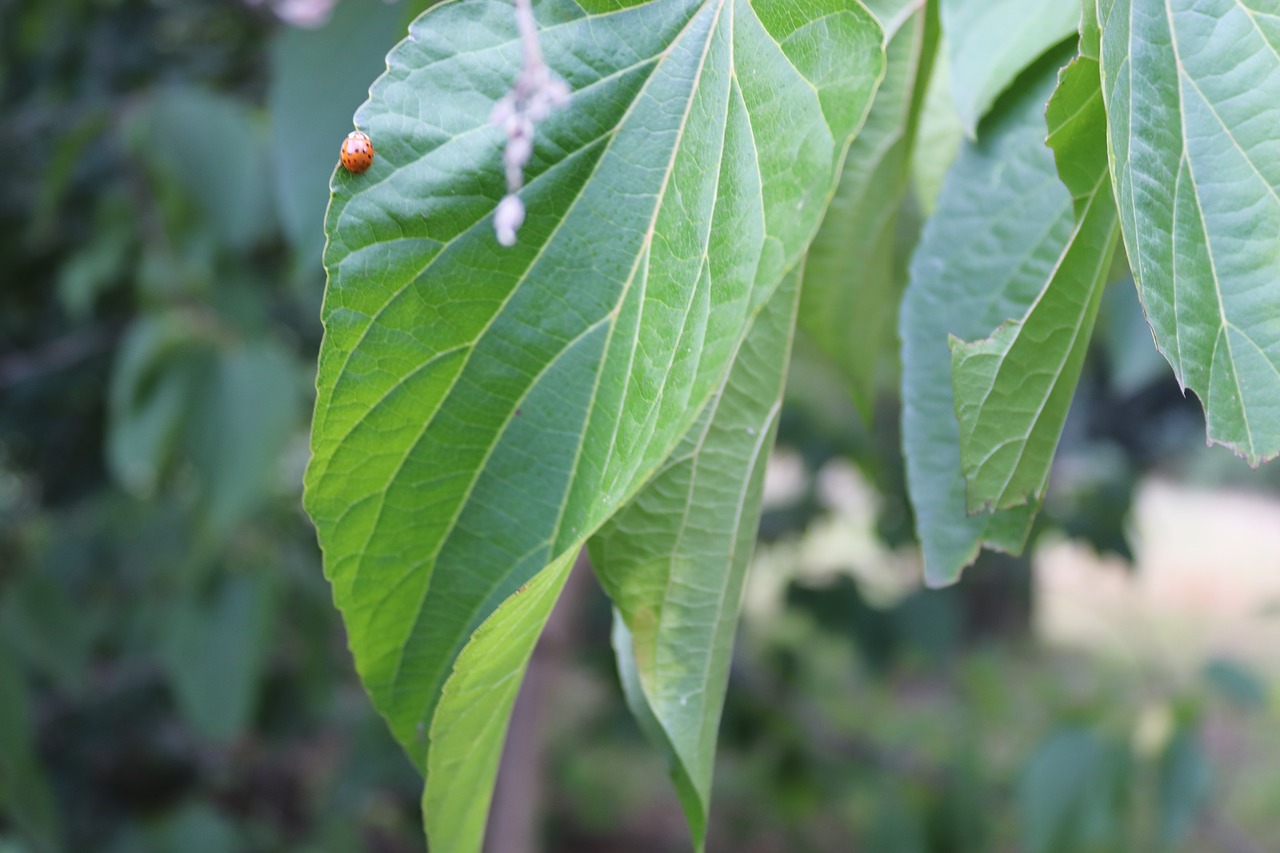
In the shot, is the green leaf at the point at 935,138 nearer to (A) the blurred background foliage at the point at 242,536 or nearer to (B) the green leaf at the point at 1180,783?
(A) the blurred background foliage at the point at 242,536

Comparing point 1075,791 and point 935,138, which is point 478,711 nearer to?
point 935,138

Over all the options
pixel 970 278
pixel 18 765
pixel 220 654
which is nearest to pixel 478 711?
pixel 970 278

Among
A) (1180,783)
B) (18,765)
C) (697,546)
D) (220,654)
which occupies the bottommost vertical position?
(1180,783)

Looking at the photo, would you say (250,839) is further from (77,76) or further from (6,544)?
(77,76)

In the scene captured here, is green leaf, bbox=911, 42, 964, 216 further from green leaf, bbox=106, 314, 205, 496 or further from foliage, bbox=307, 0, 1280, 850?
green leaf, bbox=106, 314, 205, 496

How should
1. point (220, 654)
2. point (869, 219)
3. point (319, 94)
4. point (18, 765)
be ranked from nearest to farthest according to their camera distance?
1. point (869, 219)
2. point (319, 94)
3. point (18, 765)
4. point (220, 654)

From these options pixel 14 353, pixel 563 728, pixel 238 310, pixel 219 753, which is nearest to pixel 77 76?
pixel 14 353

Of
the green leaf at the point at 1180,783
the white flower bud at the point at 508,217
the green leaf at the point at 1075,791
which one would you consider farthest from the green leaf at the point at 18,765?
the green leaf at the point at 1180,783

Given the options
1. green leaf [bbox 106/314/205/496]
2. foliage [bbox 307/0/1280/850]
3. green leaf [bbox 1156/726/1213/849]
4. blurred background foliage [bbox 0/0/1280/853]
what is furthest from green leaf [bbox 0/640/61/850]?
green leaf [bbox 1156/726/1213/849]
